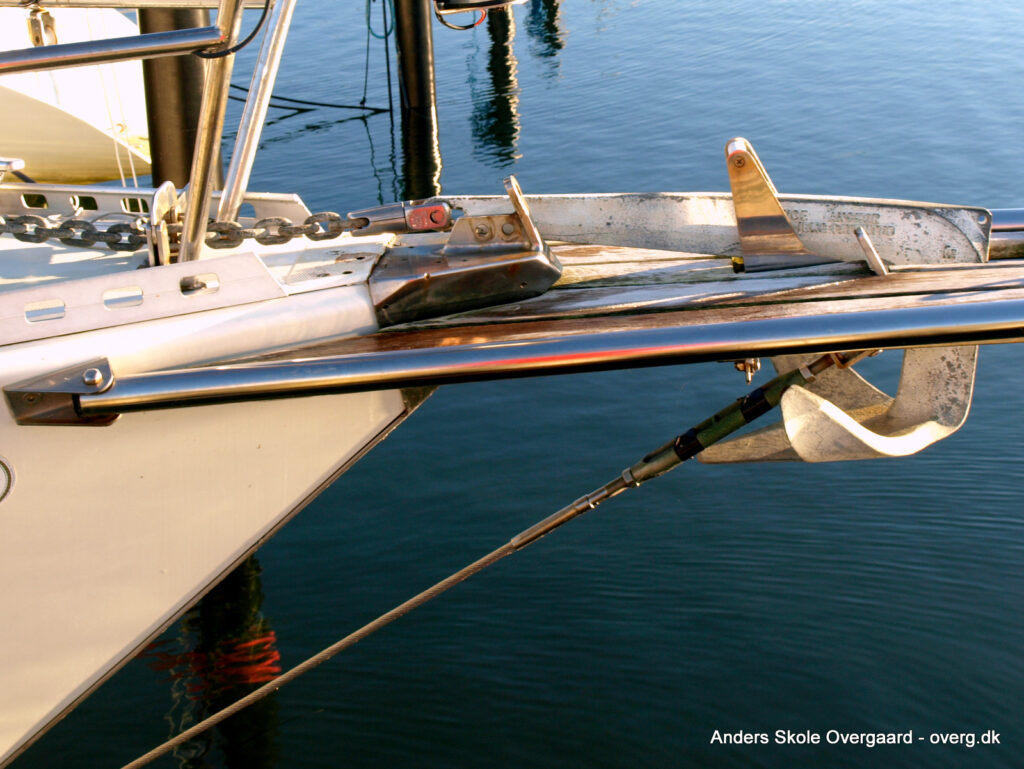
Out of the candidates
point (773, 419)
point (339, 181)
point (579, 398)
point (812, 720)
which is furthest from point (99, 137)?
point (812, 720)

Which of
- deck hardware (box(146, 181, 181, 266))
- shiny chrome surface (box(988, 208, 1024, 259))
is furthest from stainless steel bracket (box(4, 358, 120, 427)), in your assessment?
shiny chrome surface (box(988, 208, 1024, 259))

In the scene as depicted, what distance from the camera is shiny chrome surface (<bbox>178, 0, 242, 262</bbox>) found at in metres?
2.59

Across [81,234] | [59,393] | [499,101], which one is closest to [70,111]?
[499,101]

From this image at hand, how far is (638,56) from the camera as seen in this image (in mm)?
12828

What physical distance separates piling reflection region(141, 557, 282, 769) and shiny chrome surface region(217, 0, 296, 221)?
166 centimetres

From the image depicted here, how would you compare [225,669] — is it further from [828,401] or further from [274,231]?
[828,401]

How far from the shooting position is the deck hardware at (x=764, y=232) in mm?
2777

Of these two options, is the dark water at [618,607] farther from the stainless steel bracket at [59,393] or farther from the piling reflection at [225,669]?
the stainless steel bracket at [59,393]

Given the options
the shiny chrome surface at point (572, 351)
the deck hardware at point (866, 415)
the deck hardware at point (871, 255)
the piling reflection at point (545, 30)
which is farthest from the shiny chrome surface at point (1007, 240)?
the piling reflection at point (545, 30)

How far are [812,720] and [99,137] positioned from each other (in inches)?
275

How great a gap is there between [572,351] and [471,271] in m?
0.50

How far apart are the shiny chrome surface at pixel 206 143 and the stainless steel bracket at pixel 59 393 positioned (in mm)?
542

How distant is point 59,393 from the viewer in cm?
241

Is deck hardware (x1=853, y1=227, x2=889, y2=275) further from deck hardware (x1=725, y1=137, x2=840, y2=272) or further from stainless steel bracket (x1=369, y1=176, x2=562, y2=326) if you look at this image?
stainless steel bracket (x1=369, y1=176, x2=562, y2=326)
